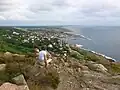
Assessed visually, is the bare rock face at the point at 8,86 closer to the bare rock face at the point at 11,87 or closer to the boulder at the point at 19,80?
the bare rock face at the point at 11,87

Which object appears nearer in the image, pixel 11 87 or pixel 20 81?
pixel 11 87

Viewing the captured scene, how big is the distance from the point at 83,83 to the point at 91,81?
446mm

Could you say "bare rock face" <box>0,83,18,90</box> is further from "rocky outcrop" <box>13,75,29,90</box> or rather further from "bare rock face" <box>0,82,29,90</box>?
"rocky outcrop" <box>13,75,29,90</box>

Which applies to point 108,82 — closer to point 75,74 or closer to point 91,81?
point 91,81

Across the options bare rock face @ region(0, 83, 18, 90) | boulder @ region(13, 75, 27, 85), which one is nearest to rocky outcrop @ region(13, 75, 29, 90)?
boulder @ region(13, 75, 27, 85)

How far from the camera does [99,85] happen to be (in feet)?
33.0

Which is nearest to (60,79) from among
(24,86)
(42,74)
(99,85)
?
(42,74)

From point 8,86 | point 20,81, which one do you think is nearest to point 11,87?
point 8,86

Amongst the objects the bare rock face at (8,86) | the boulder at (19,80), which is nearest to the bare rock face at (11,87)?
the bare rock face at (8,86)

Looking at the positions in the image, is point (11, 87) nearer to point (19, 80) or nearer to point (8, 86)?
point (8, 86)

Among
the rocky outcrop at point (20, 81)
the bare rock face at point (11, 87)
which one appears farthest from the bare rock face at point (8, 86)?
the rocky outcrop at point (20, 81)

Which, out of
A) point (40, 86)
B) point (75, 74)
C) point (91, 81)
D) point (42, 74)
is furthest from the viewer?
point (75, 74)

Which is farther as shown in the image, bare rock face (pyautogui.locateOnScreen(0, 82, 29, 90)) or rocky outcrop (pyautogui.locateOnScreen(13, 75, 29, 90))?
rocky outcrop (pyautogui.locateOnScreen(13, 75, 29, 90))

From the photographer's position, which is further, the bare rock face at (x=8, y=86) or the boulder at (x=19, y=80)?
the boulder at (x=19, y=80)
